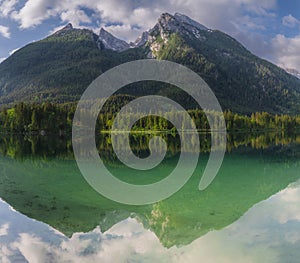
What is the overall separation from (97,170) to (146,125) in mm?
119074

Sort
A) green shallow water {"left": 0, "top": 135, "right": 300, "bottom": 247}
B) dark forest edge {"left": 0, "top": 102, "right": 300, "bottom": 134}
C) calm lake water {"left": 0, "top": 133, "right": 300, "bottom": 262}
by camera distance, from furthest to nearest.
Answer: dark forest edge {"left": 0, "top": 102, "right": 300, "bottom": 134} → green shallow water {"left": 0, "top": 135, "right": 300, "bottom": 247} → calm lake water {"left": 0, "top": 133, "right": 300, "bottom": 262}

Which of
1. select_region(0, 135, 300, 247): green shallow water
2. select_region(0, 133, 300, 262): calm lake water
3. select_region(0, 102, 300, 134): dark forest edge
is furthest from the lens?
select_region(0, 102, 300, 134): dark forest edge

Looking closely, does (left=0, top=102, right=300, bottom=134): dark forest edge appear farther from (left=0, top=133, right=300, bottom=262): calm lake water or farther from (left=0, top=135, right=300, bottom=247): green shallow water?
(left=0, top=133, right=300, bottom=262): calm lake water

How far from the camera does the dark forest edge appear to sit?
4889 inches

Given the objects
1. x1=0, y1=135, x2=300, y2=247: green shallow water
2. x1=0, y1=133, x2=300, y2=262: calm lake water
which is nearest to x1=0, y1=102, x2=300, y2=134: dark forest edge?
x1=0, y1=135, x2=300, y2=247: green shallow water

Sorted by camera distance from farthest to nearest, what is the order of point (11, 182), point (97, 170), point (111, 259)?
point (97, 170), point (11, 182), point (111, 259)

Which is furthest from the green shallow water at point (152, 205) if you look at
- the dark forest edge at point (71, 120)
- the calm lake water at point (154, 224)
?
the dark forest edge at point (71, 120)

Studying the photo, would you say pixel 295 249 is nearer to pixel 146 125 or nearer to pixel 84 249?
pixel 84 249

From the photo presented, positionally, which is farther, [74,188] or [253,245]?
[74,188]

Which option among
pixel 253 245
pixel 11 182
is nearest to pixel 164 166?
pixel 11 182

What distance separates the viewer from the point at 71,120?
13975 centimetres

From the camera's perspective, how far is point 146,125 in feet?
506

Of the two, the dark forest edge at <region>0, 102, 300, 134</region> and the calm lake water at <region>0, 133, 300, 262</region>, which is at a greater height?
the dark forest edge at <region>0, 102, 300, 134</region>

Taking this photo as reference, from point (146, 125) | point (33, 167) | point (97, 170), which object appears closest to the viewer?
point (97, 170)
